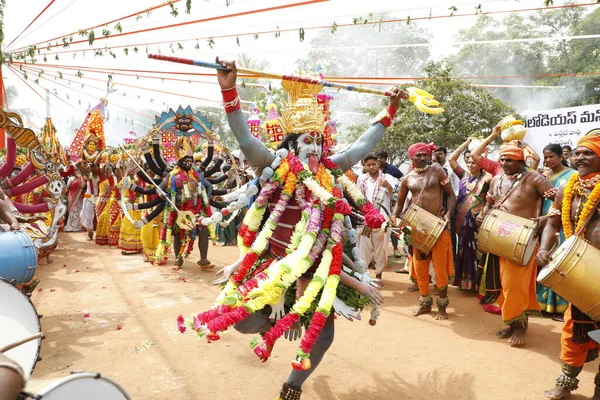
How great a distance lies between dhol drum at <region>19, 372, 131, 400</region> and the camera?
1.51 meters

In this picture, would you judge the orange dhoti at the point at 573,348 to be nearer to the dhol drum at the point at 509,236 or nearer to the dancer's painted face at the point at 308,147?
the dhol drum at the point at 509,236

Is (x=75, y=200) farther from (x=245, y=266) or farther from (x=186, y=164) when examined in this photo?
(x=245, y=266)

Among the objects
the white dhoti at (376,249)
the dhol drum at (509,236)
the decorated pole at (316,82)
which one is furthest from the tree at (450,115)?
the decorated pole at (316,82)

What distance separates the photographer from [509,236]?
449cm

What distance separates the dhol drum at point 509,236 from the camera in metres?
4.40

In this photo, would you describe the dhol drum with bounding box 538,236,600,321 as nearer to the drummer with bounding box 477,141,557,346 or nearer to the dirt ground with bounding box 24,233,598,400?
the dirt ground with bounding box 24,233,598,400

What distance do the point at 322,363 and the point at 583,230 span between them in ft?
8.22

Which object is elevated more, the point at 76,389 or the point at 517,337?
the point at 76,389

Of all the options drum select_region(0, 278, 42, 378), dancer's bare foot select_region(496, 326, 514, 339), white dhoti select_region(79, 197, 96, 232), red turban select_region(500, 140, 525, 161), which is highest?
red turban select_region(500, 140, 525, 161)

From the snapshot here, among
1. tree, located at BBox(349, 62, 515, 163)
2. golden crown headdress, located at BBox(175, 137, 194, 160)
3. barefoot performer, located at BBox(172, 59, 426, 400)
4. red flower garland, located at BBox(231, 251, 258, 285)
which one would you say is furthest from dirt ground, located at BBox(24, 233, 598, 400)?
tree, located at BBox(349, 62, 515, 163)

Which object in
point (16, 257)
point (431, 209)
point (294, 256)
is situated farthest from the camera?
point (431, 209)

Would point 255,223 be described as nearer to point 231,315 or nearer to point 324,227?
point 324,227

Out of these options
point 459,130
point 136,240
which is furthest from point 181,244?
point 459,130

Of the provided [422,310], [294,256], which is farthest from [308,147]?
[422,310]
